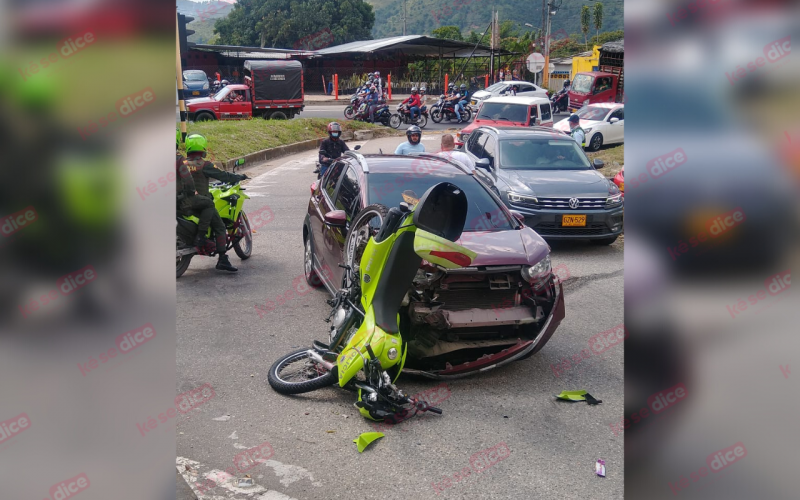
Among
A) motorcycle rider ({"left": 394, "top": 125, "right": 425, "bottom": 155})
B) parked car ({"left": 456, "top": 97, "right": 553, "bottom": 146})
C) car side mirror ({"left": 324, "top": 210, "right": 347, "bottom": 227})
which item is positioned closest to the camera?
car side mirror ({"left": 324, "top": 210, "right": 347, "bottom": 227})

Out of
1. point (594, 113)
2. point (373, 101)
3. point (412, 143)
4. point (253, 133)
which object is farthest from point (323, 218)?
point (373, 101)

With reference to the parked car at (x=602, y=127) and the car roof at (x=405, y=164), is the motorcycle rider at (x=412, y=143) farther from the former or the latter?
the parked car at (x=602, y=127)

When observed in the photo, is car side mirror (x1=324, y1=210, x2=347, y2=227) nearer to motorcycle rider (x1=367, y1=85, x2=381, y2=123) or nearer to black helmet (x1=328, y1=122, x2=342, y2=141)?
black helmet (x1=328, y1=122, x2=342, y2=141)

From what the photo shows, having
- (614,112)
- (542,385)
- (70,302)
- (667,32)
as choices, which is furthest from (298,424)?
(614,112)

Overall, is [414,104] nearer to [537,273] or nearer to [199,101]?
[199,101]

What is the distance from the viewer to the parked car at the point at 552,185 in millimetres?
10742

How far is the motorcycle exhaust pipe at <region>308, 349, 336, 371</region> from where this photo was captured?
18.3 ft

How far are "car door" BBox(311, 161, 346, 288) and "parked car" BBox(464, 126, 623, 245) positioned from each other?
249 centimetres

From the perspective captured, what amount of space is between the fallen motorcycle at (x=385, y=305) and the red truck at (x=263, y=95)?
1011 inches

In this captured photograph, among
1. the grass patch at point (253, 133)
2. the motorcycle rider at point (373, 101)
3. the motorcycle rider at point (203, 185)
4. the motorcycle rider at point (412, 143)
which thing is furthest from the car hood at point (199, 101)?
the motorcycle rider at point (203, 185)

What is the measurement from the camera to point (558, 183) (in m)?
11.1

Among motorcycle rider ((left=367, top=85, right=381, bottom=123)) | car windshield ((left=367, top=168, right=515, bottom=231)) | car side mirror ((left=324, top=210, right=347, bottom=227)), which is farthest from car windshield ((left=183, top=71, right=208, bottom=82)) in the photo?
car side mirror ((left=324, top=210, right=347, bottom=227))

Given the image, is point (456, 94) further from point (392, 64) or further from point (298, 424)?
point (298, 424)

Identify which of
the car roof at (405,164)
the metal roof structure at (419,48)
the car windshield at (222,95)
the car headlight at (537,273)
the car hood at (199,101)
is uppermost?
the metal roof structure at (419,48)
